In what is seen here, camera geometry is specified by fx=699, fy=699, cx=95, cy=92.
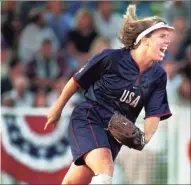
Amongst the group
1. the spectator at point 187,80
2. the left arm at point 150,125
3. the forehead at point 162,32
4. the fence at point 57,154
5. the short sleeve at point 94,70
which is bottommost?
the fence at point 57,154

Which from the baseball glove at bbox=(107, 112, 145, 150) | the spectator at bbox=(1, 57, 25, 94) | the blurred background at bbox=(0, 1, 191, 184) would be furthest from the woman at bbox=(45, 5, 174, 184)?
the spectator at bbox=(1, 57, 25, 94)

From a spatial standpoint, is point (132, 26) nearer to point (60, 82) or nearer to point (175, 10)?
point (60, 82)

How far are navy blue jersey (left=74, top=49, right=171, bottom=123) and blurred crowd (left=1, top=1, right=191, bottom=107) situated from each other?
360 cm

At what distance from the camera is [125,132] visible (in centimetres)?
524

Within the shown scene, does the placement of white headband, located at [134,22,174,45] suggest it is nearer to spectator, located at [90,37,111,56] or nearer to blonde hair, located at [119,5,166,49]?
blonde hair, located at [119,5,166,49]

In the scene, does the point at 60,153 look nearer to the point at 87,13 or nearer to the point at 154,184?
the point at 154,184

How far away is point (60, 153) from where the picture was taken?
8383 millimetres

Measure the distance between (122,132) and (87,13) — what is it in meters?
4.67

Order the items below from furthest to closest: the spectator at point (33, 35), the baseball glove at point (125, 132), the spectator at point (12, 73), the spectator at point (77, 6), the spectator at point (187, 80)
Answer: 1. the spectator at point (77, 6)
2. the spectator at point (33, 35)
3. the spectator at point (12, 73)
4. the spectator at point (187, 80)
5. the baseball glove at point (125, 132)

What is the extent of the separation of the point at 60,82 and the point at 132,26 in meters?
3.91

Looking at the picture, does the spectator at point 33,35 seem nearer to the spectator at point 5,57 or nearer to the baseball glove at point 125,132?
the spectator at point 5,57

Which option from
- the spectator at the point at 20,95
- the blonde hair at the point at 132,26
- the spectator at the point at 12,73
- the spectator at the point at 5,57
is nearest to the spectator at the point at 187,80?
the spectator at the point at 20,95

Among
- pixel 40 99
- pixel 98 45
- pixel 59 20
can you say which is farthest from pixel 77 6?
pixel 40 99

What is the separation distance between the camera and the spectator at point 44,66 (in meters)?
9.38
